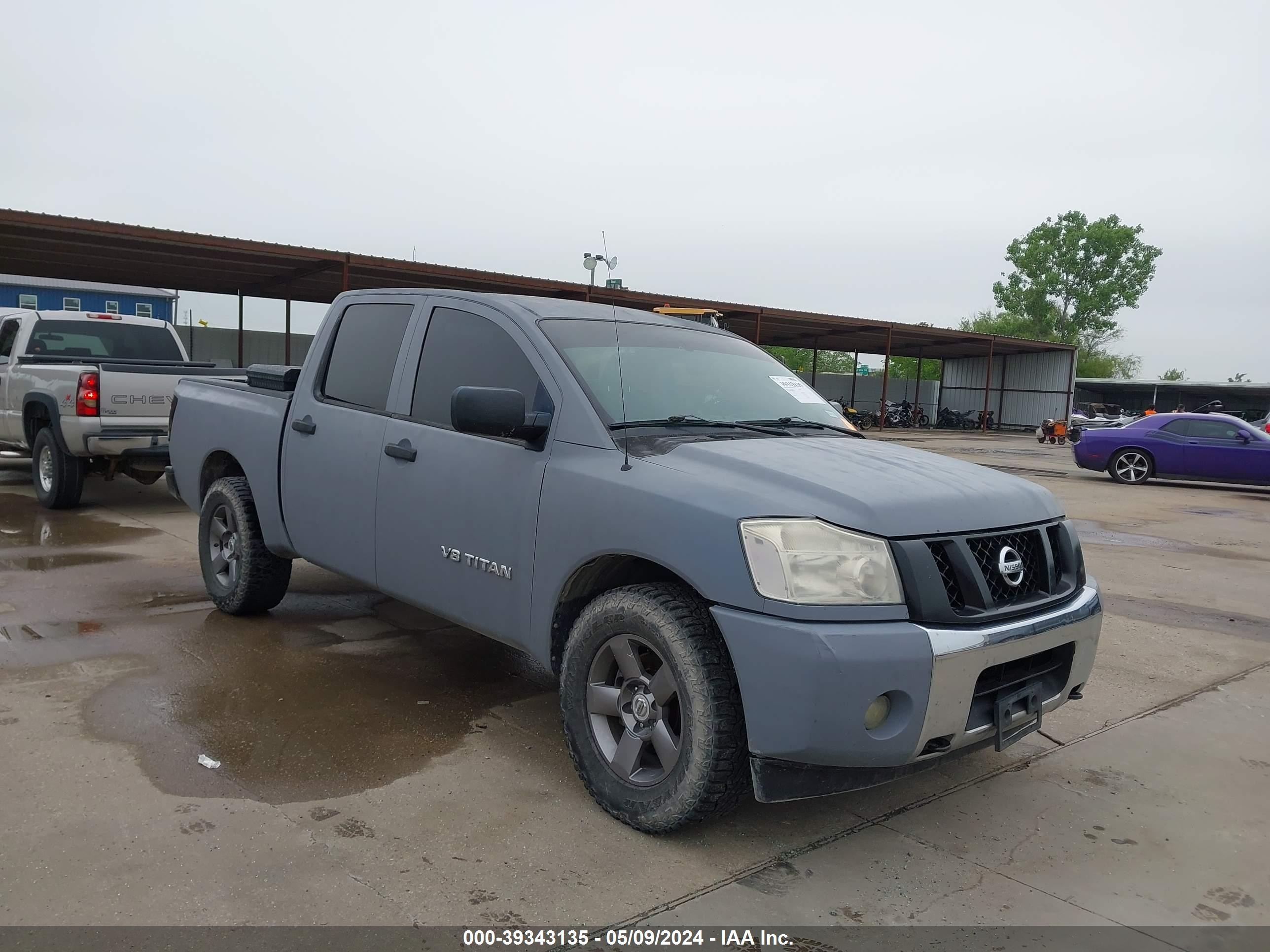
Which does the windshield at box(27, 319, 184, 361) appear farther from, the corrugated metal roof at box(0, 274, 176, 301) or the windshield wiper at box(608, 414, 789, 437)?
the corrugated metal roof at box(0, 274, 176, 301)

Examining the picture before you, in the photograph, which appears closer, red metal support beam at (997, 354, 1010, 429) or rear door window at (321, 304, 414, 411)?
rear door window at (321, 304, 414, 411)

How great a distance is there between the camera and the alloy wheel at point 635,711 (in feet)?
10.5

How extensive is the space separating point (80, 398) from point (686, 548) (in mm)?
7722

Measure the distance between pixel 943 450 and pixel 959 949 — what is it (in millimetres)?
24632

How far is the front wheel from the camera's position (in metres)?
3.01

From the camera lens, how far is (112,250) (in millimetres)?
20828

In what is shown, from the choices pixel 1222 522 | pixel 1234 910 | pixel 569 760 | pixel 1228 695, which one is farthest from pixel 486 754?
pixel 1222 522

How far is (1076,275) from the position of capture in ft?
251

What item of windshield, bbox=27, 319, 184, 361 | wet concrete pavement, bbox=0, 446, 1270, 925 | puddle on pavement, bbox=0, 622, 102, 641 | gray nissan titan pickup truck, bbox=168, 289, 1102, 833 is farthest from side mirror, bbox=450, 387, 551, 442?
windshield, bbox=27, 319, 184, 361

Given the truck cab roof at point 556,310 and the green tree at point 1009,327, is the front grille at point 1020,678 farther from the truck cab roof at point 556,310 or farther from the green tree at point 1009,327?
the green tree at point 1009,327

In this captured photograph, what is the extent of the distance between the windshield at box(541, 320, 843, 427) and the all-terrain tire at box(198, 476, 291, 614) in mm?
2423

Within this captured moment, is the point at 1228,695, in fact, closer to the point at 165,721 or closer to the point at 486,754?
the point at 486,754

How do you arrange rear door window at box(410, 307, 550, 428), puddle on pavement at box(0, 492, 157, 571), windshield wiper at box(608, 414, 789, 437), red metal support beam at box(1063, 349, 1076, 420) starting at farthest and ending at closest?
red metal support beam at box(1063, 349, 1076, 420) → puddle on pavement at box(0, 492, 157, 571) → rear door window at box(410, 307, 550, 428) → windshield wiper at box(608, 414, 789, 437)

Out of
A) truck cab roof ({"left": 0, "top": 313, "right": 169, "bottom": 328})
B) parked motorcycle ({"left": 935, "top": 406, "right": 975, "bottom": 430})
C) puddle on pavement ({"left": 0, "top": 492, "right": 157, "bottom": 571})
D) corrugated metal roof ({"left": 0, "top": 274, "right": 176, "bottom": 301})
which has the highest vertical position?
corrugated metal roof ({"left": 0, "top": 274, "right": 176, "bottom": 301})
